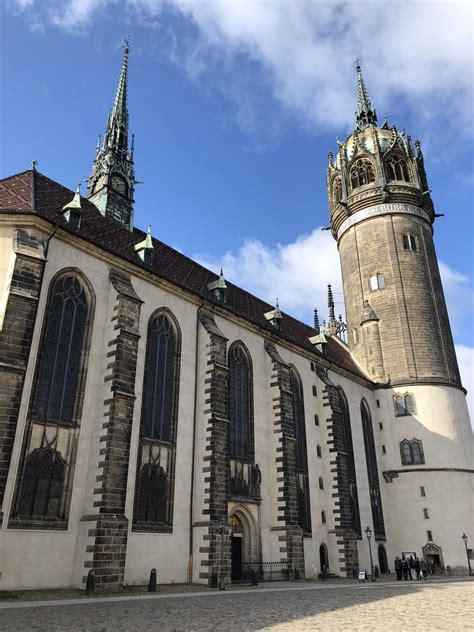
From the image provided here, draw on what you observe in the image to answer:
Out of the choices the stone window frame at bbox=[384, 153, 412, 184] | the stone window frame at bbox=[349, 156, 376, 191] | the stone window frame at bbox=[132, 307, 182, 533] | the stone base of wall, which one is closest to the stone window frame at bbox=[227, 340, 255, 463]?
the stone window frame at bbox=[132, 307, 182, 533]

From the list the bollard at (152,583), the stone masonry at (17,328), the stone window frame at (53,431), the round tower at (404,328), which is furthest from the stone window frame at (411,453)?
the stone masonry at (17,328)

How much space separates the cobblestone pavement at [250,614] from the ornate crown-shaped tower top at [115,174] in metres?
21.0

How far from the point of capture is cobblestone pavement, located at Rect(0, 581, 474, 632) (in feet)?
32.6

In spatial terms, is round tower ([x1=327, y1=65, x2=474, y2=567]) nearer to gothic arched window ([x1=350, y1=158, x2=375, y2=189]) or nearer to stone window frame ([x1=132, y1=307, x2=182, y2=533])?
gothic arched window ([x1=350, y1=158, x2=375, y2=189])

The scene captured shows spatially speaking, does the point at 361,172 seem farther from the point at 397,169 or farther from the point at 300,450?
the point at 300,450

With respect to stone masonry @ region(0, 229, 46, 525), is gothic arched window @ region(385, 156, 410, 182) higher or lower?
higher

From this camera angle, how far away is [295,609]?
502 inches

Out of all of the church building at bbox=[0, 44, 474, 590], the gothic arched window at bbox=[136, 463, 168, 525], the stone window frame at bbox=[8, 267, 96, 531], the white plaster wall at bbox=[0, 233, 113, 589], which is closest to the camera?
the white plaster wall at bbox=[0, 233, 113, 589]

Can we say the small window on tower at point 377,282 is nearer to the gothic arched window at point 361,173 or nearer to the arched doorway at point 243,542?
the gothic arched window at point 361,173

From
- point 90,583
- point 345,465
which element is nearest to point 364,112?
point 345,465

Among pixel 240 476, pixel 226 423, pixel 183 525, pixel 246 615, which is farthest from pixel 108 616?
pixel 240 476

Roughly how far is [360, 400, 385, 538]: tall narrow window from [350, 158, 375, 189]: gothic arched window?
762 inches

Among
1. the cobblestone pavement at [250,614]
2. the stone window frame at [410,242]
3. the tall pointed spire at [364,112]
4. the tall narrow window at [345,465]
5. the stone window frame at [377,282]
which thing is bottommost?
the cobblestone pavement at [250,614]

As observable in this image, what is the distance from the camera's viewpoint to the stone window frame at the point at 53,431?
16.0 metres
